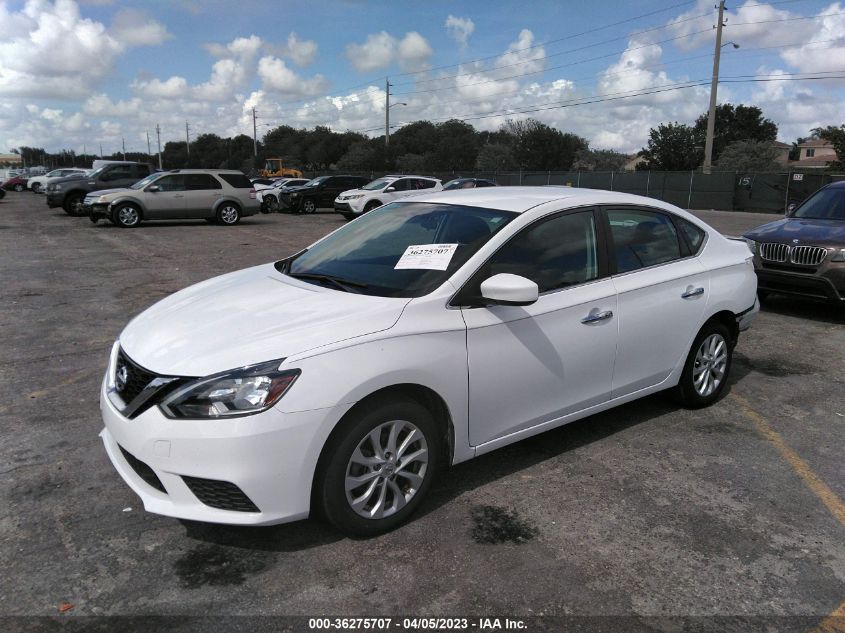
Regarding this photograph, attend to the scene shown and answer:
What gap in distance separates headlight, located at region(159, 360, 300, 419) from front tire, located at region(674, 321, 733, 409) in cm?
313

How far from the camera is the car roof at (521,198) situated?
3.87 metres

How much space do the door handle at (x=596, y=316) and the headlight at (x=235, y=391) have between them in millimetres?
1818

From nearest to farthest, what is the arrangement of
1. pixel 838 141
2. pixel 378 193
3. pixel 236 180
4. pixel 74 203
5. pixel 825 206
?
pixel 825 206, pixel 236 180, pixel 74 203, pixel 378 193, pixel 838 141

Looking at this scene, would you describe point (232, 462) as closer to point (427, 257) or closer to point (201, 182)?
point (427, 257)

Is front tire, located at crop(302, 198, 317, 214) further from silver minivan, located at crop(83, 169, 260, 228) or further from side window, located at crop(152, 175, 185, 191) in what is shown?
side window, located at crop(152, 175, 185, 191)

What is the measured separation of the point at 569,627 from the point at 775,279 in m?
6.81

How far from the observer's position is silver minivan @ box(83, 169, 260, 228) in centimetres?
1873

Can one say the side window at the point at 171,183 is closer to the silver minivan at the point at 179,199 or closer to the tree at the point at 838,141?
the silver minivan at the point at 179,199

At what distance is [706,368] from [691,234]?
1.00 metres

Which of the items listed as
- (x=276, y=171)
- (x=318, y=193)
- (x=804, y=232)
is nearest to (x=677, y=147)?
(x=276, y=171)

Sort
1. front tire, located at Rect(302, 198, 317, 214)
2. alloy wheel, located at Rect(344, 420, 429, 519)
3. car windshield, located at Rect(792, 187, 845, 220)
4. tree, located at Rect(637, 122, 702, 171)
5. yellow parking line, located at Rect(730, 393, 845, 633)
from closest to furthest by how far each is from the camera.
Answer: yellow parking line, located at Rect(730, 393, 845, 633) < alloy wheel, located at Rect(344, 420, 429, 519) < car windshield, located at Rect(792, 187, 845, 220) < front tire, located at Rect(302, 198, 317, 214) < tree, located at Rect(637, 122, 702, 171)

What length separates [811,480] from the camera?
377 cm

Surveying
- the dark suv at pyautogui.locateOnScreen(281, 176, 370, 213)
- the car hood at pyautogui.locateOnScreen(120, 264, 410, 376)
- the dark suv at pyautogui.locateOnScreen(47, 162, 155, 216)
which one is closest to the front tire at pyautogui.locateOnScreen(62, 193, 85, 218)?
the dark suv at pyautogui.locateOnScreen(47, 162, 155, 216)

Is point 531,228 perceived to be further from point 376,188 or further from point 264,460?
point 376,188
